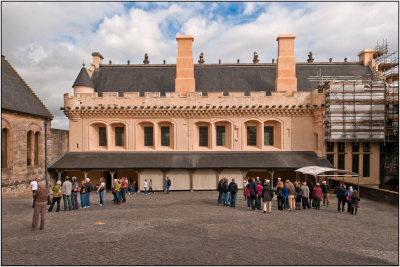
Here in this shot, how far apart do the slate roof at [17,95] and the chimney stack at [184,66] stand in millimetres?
11795

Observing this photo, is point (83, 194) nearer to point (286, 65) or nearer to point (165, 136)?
point (165, 136)

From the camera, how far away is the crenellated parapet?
2478cm

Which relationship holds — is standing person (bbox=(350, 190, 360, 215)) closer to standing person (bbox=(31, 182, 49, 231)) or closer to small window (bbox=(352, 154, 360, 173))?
small window (bbox=(352, 154, 360, 173))

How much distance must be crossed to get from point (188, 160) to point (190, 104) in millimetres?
4958

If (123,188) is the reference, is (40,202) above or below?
above

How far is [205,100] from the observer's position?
24.9 metres

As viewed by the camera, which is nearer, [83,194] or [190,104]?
[83,194]

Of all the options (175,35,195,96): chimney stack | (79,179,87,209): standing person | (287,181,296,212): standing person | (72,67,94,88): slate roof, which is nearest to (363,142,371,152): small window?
(287,181,296,212): standing person

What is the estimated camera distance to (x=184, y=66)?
86.7ft

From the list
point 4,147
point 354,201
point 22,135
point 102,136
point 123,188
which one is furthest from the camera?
point 102,136

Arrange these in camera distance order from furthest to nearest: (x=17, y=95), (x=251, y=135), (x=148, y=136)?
(x=148, y=136) < (x=251, y=135) < (x=17, y=95)

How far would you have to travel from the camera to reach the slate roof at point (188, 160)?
2303cm

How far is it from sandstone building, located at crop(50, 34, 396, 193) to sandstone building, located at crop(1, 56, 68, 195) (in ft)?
4.87

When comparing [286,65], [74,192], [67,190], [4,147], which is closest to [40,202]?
[67,190]
